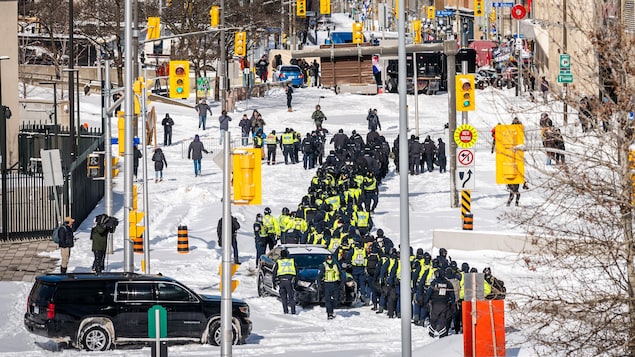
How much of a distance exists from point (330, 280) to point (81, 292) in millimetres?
5823

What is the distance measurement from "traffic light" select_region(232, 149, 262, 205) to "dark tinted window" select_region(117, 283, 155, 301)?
596 cm

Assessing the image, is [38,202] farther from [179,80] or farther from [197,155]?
[197,155]

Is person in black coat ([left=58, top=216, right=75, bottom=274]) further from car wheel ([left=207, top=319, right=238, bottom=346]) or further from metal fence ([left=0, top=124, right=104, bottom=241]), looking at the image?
car wheel ([left=207, top=319, right=238, bottom=346])

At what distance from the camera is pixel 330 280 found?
Result: 28.2 meters

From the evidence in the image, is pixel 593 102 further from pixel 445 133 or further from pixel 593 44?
pixel 445 133

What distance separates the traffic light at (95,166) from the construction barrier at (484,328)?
20.4 meters

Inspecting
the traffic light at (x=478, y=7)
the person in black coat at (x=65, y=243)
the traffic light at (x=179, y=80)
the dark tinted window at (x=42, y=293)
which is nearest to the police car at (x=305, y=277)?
the person in black coat at (x=65, y=243)

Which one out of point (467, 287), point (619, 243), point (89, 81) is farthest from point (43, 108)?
point (619, 243)

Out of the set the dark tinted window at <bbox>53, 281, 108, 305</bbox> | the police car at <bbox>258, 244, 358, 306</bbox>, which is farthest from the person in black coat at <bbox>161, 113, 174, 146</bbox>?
the dark tinted window at <bbox>53, 281, 108, 305</bbox>

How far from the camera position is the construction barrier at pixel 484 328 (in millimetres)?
20625

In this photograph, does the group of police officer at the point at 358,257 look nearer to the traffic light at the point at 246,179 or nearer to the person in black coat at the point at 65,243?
the person in black coat at the point at 65,243

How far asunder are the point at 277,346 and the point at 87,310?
3.65 metres

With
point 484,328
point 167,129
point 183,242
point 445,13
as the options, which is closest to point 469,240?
point 183,242

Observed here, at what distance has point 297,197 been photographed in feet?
146
